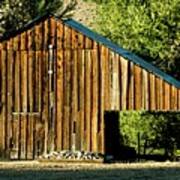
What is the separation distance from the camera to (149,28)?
5341cm

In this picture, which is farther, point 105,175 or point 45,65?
point 45,65

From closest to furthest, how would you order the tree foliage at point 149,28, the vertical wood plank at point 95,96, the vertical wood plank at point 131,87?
the vertical wood plank at point 131,87 → the vertical wood plank at point 95,96 → the tree foliage at point 149,28

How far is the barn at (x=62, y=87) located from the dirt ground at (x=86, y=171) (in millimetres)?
2009

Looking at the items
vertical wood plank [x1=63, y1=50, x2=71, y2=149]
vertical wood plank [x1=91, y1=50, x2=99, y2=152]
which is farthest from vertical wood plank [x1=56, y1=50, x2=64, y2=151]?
vertical wood plank [x1=91, y1=50, x2=99, y2=152]

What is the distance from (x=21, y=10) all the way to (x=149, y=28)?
16.4m

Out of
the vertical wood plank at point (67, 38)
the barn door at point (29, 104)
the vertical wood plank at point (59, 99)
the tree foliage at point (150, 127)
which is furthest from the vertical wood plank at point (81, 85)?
the tree foliage at point (150, 127)

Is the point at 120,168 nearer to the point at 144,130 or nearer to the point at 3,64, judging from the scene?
the point at 3,64

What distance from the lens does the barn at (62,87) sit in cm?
4109

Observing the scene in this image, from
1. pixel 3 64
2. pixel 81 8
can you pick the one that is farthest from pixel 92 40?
pixel 81 8

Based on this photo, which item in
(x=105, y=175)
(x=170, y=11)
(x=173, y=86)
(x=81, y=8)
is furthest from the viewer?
(x=81, y=8)

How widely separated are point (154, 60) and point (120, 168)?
2071 centimetres

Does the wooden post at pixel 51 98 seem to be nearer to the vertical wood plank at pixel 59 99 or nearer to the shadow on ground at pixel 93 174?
the vertical wood plank at pixel 59 99

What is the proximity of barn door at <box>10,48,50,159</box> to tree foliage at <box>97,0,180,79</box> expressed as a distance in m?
12.6

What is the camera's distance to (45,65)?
1660 inches
